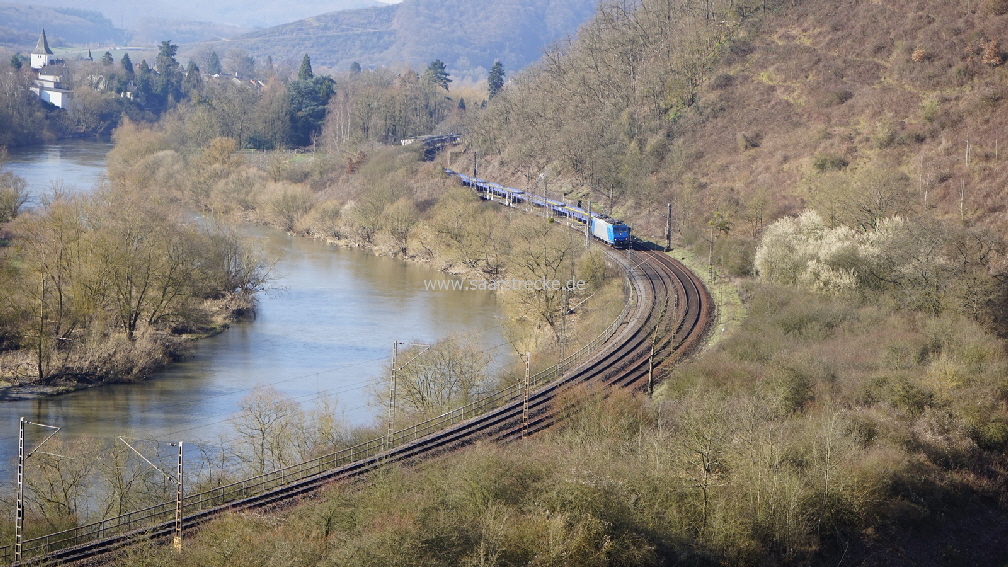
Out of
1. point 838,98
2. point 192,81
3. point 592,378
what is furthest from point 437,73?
point 592,378

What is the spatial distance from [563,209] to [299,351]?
30530 millimetres

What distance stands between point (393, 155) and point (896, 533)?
68030 millimetres

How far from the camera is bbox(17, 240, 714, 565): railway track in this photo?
21141mm

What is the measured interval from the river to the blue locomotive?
9.41m

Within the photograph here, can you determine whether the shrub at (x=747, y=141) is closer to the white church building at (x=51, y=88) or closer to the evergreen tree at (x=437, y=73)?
the evergreen tree at (x=437, y=73)

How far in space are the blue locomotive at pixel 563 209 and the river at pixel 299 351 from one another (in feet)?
30.9

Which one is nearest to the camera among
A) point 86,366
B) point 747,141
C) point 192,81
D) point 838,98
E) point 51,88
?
point 86,366

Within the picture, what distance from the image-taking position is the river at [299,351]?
33.2 metres

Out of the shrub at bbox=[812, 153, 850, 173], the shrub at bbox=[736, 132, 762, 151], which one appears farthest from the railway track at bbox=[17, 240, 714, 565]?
the shrub at bbox=[736, 132, 762, 151]

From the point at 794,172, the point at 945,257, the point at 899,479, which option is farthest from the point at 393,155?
the point at 899,479

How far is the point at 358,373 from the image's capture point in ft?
127

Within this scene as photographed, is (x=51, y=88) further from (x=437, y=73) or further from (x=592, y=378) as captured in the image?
(x=592, y=378)

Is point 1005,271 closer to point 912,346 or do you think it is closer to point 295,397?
point 912,346

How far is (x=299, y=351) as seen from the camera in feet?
138
